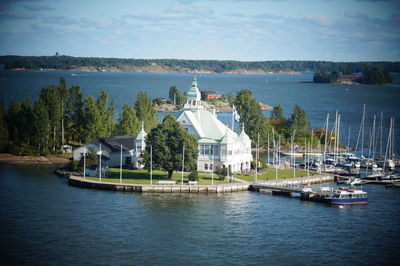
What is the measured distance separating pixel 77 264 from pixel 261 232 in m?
24.0

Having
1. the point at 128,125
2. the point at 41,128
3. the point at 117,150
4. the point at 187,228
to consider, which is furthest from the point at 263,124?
the point at 187,228

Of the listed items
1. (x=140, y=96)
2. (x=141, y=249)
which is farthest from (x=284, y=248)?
(x=140, y=96)

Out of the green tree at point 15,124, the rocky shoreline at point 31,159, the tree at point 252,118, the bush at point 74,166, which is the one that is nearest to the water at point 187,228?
the bush at point 74,166

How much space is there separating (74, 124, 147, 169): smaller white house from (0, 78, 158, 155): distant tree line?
12.0 metres

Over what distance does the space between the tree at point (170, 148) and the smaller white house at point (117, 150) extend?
671 centimetres

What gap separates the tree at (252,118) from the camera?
477ft

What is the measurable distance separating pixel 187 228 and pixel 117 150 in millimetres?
37840

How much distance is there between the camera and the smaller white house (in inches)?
4350

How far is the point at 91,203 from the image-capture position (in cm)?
8906

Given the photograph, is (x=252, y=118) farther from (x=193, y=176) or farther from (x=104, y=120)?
(x=193, y=176)

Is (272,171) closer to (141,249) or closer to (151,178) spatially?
(151,178)

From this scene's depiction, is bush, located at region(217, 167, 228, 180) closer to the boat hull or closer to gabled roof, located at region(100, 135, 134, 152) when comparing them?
the boat hull

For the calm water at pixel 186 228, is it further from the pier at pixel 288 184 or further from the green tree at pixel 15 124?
the green tree at pixel 15 124

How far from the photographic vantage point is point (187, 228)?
78188 millimetres
